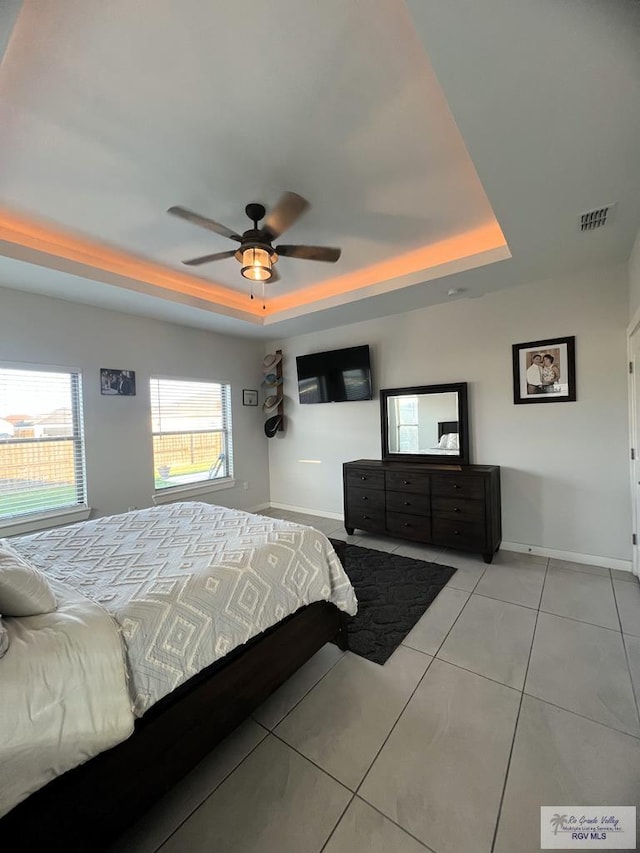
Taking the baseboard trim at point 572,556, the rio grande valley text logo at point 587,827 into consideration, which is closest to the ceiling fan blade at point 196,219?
the rio grande valley text logo at point 587,827

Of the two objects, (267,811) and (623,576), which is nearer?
(267,811)

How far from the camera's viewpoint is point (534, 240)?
2506mm

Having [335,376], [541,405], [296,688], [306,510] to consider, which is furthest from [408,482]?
[296,688]

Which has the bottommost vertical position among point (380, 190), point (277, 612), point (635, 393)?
point (277, 612)

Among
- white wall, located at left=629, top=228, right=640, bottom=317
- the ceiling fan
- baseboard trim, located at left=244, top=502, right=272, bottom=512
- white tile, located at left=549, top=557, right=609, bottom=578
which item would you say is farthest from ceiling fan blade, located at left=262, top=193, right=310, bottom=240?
baseboard trim, located at left=244, top=502, right=272, bottom=512

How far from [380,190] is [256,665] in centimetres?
281

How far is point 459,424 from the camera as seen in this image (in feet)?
12.2

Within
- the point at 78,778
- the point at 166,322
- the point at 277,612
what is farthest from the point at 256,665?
the point at 166,322

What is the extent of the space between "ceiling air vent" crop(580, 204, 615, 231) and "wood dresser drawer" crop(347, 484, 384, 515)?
9.16 ft

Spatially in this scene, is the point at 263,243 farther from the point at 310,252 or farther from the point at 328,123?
the point at 328,123

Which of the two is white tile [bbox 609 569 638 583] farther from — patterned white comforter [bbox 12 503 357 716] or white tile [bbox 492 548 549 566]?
patterned white comforter [bbox 12 503 357 716]

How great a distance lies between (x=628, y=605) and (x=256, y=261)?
3.54m

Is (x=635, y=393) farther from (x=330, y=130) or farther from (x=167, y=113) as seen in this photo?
(x=167, y=113)

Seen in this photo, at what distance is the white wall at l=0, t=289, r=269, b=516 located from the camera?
3.18 m
